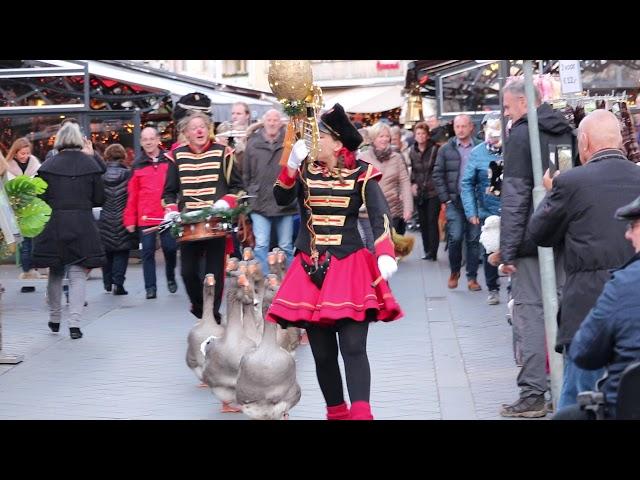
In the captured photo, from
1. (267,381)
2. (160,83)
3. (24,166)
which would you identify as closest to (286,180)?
(267,381)

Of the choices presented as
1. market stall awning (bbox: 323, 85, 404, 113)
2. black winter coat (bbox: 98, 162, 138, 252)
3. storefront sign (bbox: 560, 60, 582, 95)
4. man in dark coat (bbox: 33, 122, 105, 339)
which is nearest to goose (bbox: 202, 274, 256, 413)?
storefront sign (bbox: 560, 60, 582, 95)

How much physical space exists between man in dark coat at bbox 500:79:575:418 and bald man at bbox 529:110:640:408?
105 centimetres

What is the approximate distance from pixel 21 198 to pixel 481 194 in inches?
197

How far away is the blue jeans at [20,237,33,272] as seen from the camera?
54.8 ft

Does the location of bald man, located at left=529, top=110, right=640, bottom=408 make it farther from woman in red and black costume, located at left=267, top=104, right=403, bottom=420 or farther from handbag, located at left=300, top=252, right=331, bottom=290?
handbag, located at left=300, top=252, right=331, bottom=290

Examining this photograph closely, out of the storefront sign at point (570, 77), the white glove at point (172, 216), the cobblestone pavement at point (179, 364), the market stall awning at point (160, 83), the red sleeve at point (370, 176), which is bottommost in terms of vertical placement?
the cobblestone pavement at point (179, 364)

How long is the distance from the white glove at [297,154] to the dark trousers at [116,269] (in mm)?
8249

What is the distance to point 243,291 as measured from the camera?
870 cm

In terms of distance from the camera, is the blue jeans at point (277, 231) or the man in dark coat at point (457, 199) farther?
the man in dark coat at point (457, 199)

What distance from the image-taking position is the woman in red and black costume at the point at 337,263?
24.7 feet

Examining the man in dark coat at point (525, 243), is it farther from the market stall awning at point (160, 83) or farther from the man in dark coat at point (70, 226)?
the market stall awning at point (160, 83)

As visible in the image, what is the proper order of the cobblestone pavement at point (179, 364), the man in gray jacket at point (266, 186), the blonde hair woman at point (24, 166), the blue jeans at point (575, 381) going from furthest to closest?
1. the blonde hair woman at point (24, 166)
2. the man in gray jacket at point (266, 186)
3. the cobblestone pavement at point (179, 364)
4. the blue jeans at point (575, 381)

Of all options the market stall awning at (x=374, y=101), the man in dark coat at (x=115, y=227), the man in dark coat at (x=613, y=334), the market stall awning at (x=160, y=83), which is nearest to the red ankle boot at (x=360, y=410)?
the man in dark coat at (x=613, y=334)

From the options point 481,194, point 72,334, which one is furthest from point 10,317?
point 481,194
